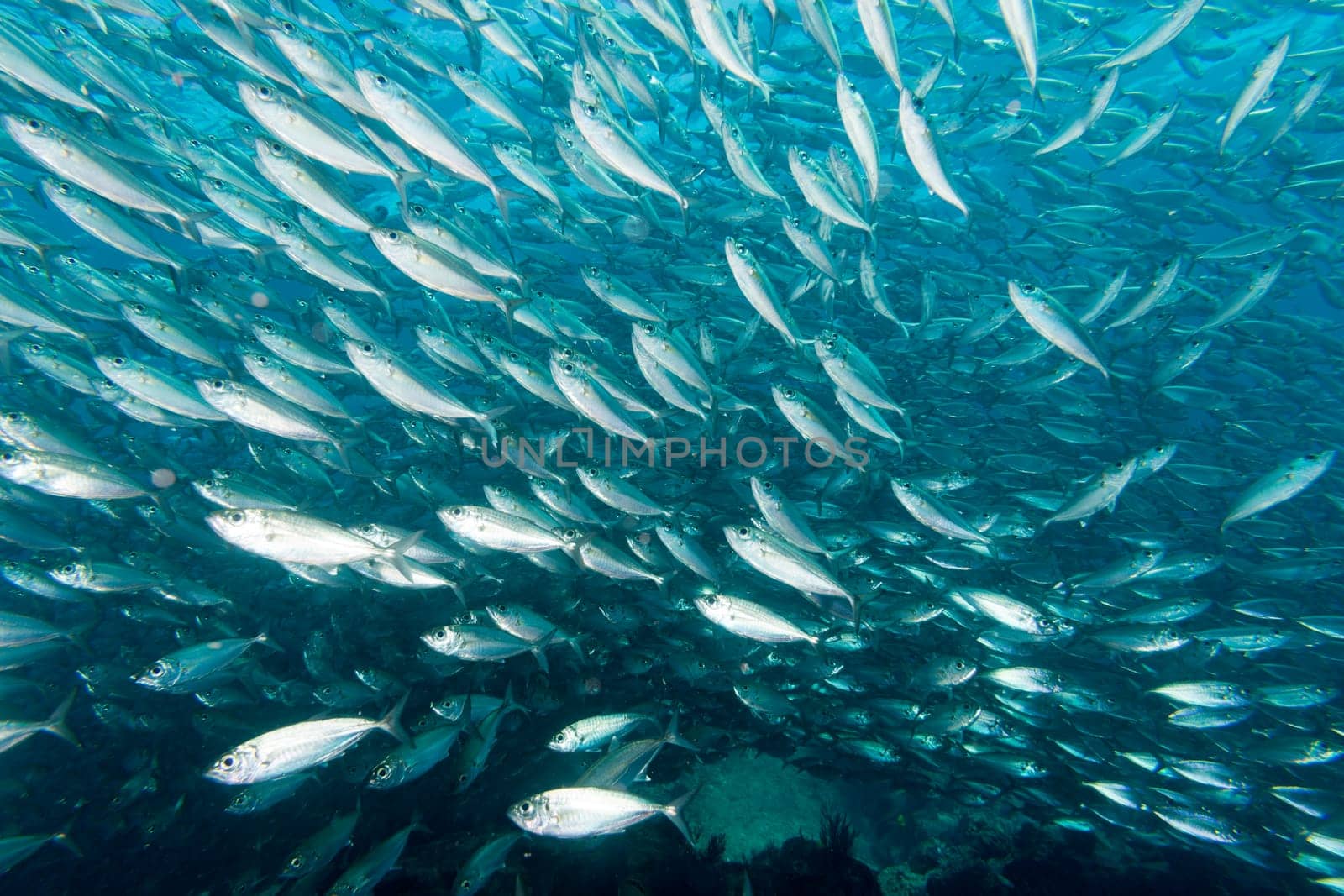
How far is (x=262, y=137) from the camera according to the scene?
3725mm

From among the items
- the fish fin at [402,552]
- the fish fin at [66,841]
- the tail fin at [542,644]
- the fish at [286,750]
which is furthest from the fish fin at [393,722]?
the fish fin at [66,841]

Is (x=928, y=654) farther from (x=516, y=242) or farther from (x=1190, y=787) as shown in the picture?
(x=516, y=242)

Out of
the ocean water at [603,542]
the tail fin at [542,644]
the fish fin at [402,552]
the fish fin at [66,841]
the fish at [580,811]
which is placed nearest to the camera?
the fish at [580,811]

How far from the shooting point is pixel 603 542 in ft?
14.9

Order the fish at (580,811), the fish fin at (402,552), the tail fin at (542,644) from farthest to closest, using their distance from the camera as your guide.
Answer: the tail fin at (542,644) → the fish fin at (402,552) → the fish at (580,811)

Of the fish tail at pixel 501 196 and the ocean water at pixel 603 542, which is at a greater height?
the fish tail at pixel 501 196

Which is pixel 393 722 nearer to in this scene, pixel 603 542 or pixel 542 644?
pixel 542 644

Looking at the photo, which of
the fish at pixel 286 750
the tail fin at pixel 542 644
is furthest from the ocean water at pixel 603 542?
the tail fin at pixel 542 644

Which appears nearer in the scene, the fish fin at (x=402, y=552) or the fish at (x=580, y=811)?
the fish at (x=580, y=811)

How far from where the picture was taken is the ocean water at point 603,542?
417 centimetres

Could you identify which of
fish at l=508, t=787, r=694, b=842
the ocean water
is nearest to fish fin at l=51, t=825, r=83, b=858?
the ocean water

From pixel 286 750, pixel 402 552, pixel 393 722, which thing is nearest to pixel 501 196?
pixel 402 552

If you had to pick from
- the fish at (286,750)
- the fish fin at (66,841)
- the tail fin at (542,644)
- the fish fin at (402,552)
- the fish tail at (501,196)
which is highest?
the fish tail at (501,196)

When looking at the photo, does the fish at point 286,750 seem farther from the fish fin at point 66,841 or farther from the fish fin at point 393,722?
the fish fin at point 66,841
